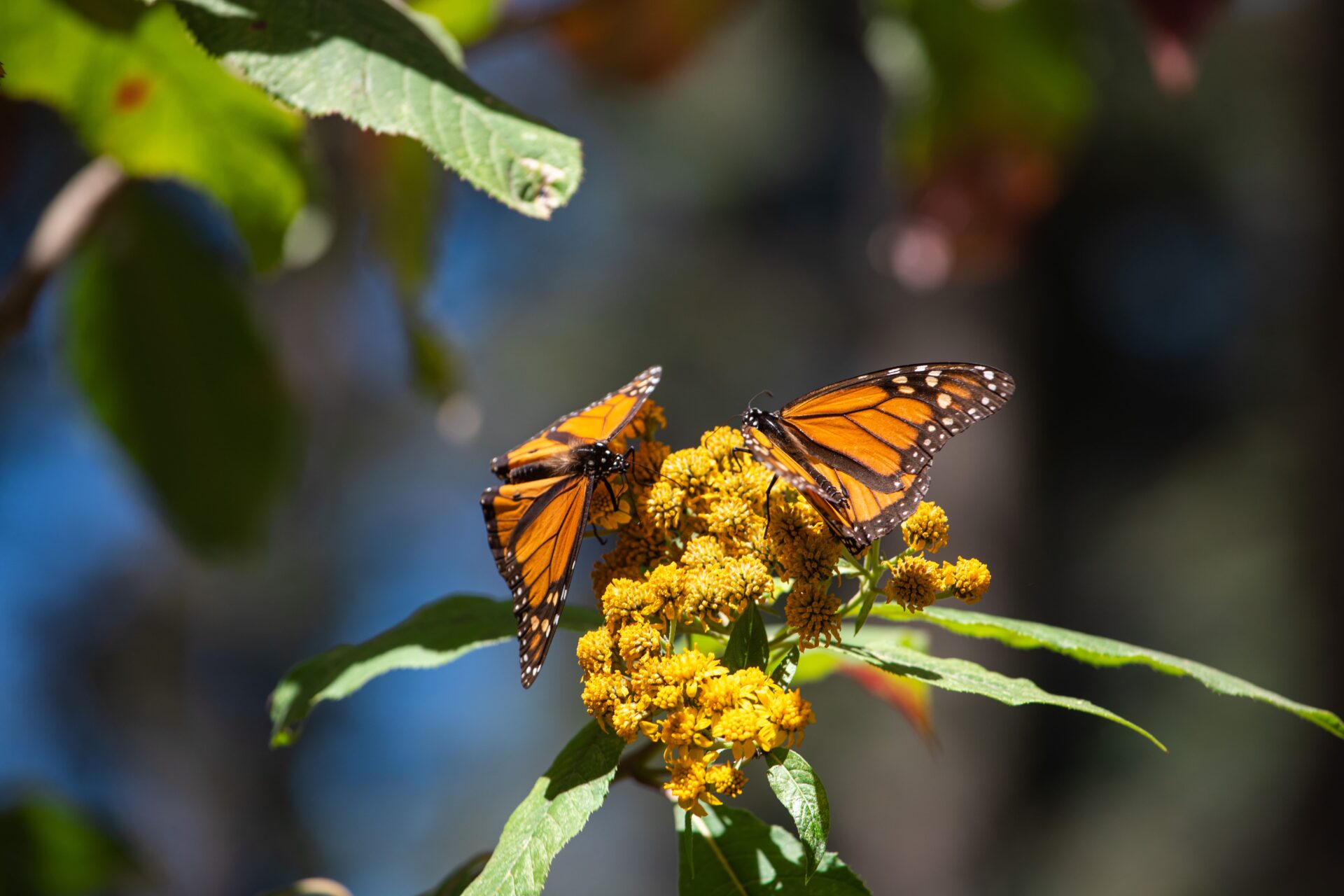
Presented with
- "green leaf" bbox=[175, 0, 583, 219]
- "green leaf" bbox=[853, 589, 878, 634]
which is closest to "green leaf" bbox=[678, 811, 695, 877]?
"green leaf" bbox=[853, 589, 878, 634]

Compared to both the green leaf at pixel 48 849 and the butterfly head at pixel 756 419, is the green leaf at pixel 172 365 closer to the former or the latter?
the green leaf at pixel 48 849

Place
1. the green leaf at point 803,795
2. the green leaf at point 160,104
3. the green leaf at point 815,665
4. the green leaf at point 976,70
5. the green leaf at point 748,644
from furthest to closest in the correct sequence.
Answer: the green leaf at point 976,70 < the green leaf at point 160,104 < the green leaf at point 815,665 < the green leaf at point 748,644 < the green leaf at point 803,795

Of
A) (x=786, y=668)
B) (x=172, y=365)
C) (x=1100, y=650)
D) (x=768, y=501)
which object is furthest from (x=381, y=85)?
(x=172, y=365)

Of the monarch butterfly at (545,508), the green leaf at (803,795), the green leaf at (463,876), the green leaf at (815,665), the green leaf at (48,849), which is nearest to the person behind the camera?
the green leaf at (803,795)

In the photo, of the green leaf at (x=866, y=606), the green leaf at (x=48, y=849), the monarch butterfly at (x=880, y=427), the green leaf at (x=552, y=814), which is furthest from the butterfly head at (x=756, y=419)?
the green leaf at (x=48, y=849)

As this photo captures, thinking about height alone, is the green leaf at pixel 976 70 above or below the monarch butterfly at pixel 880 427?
above

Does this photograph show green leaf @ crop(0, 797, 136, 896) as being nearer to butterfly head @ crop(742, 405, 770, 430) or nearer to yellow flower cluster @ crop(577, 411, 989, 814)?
yellow flower cluster @ crop(577, 411, 989, 814)

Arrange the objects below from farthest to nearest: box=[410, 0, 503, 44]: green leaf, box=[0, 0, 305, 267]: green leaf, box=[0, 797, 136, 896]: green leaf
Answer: box=[410, 0, 503, 44]: green leaf, box=[0, 797, 136, 896]: green leaf, box=[0, 0, 305, 267]: green leaf
